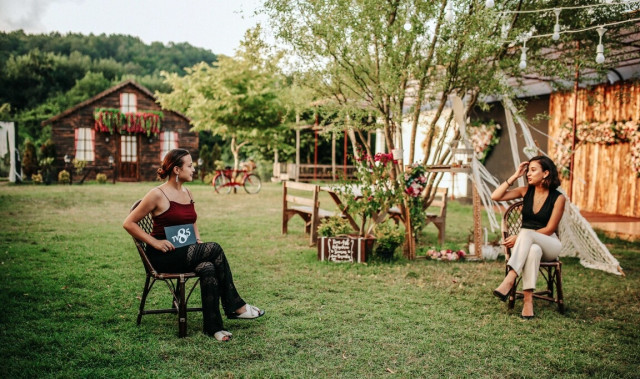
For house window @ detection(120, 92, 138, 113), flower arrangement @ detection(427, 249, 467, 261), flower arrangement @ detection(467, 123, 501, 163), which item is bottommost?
flower arrangement @ detection(427, 249, 467, 261)

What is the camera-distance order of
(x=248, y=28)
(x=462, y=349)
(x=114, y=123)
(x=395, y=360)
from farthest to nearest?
(x=114, y=123)
(x=248, y=28)
(x=462, y=349)
(x=395, y=360)

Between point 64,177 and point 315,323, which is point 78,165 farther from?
point 315,323

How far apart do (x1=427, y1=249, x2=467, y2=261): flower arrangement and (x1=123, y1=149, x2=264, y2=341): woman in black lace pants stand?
10.5ft

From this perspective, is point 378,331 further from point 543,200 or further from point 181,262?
point 543,200

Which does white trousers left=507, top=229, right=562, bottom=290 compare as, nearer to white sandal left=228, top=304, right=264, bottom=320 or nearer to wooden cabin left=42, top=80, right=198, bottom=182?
white sandal left=228, top=304, right=264, bottom=320

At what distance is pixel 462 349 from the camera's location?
10.9ft

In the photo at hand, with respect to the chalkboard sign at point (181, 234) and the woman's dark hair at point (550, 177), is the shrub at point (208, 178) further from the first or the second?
the woman's dark hair at point (550, 177)

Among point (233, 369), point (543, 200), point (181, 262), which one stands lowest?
point (233, 369)

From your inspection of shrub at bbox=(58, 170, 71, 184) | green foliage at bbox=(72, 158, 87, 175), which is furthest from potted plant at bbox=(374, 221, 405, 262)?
green foliage at bbox=(72, 158, 87, 175)

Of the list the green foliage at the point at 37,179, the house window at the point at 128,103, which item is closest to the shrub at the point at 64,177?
the green foliage at the point at 37,179

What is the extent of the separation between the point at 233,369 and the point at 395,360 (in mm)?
985

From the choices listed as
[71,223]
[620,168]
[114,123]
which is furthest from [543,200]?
[114,123]

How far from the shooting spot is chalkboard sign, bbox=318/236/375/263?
593cm

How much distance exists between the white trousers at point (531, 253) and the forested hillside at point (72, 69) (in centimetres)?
3036
